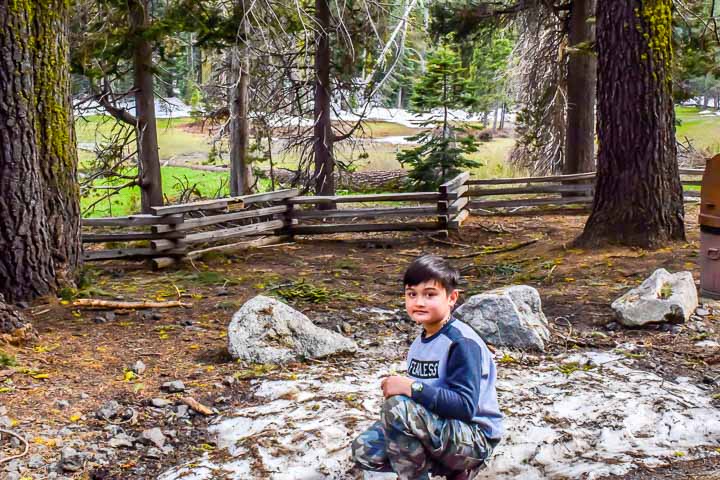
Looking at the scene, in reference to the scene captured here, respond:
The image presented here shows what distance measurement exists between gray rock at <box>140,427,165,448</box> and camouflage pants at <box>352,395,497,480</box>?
1.58 meters

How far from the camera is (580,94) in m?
13.8


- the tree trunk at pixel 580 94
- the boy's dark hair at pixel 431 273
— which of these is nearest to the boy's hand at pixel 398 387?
the boy's dark hair at pixel 431 273

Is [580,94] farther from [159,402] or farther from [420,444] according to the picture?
[420,444]

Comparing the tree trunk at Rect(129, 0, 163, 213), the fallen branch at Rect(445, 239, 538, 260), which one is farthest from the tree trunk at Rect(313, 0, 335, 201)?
the fallen branch at Rect(445, 239, 538, 260)

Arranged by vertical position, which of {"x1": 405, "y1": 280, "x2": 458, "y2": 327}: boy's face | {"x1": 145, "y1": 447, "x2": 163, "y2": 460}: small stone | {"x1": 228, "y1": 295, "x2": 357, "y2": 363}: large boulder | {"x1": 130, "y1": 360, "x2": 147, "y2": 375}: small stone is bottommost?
{"x1": 145, "y1": 447, "x2": 163, "y2": 460}: small stone

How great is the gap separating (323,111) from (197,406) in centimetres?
961

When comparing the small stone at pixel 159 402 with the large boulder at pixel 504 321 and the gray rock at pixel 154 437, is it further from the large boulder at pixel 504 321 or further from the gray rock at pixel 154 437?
the large boulder at pixel 504 321

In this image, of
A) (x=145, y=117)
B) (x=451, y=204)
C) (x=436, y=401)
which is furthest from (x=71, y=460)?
(x=145, y=117)

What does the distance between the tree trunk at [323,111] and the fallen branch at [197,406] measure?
9308 millimetres

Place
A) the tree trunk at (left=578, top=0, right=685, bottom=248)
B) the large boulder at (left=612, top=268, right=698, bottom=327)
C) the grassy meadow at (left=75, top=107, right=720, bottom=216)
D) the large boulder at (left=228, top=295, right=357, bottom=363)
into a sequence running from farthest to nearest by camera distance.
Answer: the grassy meadow at (left=75, top=107, right=720, bottom=216) < the tree trunk at (left=578, top=0, right=685, bottom=248) < the large boulder at (left=612, top=268, right=698, bottom=327) < the large boulder at (left=228, top=295, right=357, bottom=363)

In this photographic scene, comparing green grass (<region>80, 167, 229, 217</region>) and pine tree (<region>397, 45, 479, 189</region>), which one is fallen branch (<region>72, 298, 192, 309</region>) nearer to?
green grass (<region>80, 167, 229, 217</region>)

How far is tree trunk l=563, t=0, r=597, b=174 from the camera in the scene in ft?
44.3

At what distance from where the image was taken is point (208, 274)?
8.86 metres

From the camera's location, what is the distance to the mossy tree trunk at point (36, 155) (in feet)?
20.8
